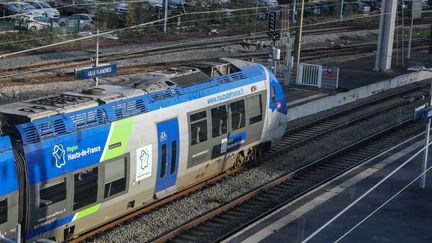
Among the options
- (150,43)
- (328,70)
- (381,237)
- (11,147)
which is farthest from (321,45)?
(11,147)

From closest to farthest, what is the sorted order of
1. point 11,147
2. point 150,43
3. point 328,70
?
point 11,147
point 328,70
point 150,43

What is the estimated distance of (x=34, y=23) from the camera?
4291 centimetres

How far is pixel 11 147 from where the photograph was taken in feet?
34.5

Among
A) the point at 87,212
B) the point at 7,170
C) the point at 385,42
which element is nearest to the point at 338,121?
the point at 385,42

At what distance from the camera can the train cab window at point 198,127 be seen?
1458 cm

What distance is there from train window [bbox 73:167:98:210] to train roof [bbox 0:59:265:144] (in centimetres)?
83

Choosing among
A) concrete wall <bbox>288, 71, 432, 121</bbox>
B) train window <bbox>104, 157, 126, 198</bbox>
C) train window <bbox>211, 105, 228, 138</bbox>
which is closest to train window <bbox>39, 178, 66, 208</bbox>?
train window <bbox>104, 157, 126, 198</bbox>

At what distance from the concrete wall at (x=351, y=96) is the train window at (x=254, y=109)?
718 cm

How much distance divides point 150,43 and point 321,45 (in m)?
13.0

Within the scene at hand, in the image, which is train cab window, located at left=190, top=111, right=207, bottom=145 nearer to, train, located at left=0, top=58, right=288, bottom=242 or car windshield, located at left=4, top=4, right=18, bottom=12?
train, located at left=0, top=58, right=288, bottom=242

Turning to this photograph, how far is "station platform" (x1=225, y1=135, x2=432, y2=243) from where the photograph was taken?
12.6 metres

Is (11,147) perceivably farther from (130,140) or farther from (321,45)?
(321,45)

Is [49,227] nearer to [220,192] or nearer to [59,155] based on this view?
[59,155]

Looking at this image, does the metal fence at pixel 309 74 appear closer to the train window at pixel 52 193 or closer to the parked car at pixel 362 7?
the train window at pixel 52 193
